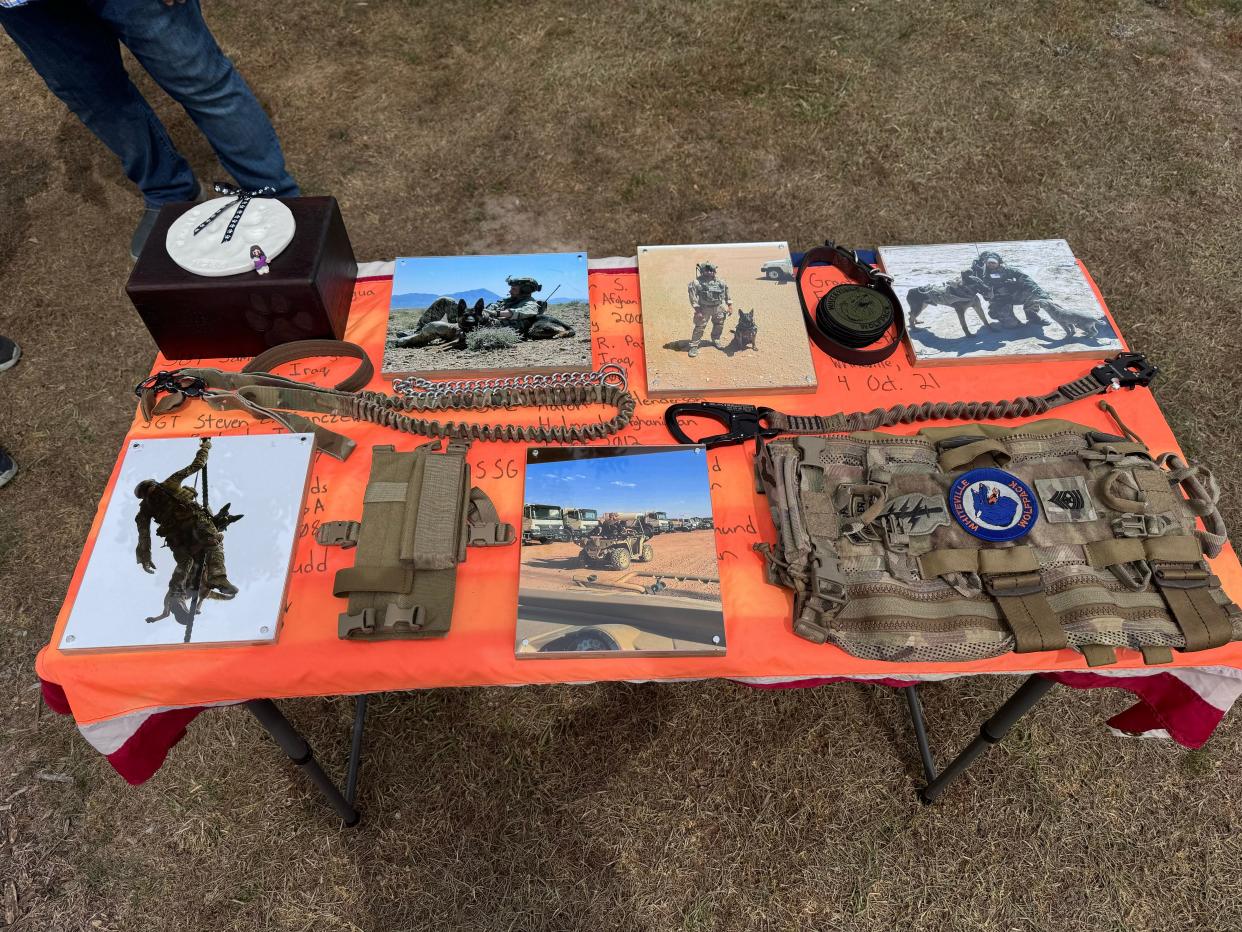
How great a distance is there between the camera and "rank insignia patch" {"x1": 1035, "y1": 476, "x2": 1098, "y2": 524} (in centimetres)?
181

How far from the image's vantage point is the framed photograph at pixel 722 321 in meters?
2.22

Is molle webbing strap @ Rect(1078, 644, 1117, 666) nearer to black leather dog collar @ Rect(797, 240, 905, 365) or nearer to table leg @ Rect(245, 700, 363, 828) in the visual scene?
black leather dog collar @ Rect(797, 240, 905, 365)

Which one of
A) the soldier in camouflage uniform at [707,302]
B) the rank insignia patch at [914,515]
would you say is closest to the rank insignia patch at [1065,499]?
the rank insignia patch at [914,515]

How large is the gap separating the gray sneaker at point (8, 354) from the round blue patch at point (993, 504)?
190 inches

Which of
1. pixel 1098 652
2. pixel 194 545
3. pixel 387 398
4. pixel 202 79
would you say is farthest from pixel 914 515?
pixel 202 79

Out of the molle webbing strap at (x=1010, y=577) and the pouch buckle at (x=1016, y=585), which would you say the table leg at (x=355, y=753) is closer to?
the molle webbing strap at (x=1010, y=577)

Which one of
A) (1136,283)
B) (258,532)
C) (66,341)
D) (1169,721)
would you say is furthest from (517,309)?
(1136,283)

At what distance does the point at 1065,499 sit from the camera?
183cm

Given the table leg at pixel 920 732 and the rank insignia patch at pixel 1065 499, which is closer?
the rank insignia patch at pixel 1065 499

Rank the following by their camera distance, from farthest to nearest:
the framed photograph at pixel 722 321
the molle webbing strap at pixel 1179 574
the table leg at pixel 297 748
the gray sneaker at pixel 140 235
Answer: the gray sneaker at pixel 140 235 → the framed photograph at pixel 722 321 → the table leg at pixel 297 748 → the molle webbing strap at pixel 1179 574

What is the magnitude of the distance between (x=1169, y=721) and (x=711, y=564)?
1356 millimetres

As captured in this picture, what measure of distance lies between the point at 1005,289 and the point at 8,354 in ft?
16.4

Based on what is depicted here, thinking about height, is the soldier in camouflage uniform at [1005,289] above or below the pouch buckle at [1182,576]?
above

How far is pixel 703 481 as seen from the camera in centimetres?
199
